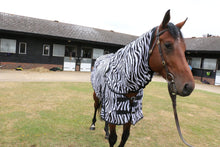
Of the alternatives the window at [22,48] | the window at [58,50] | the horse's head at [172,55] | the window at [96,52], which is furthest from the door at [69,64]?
the horse's head at [172,55]

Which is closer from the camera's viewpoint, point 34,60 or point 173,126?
point 173,126

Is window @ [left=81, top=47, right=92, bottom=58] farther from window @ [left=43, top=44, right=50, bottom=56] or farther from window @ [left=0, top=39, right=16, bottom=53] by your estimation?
window @ [left=0, top=39, right=16, bottom=53]

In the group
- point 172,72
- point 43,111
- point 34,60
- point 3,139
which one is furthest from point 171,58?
point 34,60

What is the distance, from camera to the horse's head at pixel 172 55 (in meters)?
1.34

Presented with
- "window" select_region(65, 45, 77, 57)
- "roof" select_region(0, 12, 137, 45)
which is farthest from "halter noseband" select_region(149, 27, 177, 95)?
"window" select_region(65, 45, 77, 57)

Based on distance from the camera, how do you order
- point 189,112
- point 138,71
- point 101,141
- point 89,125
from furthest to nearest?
1. point 189,112
2. point 89,125
3. point 101,141
4. point 138,71

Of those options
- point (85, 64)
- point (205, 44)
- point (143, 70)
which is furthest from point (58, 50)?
point (205, 44)

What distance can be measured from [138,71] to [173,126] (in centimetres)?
346

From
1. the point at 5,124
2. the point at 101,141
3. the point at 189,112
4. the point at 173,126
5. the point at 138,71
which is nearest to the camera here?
the point at 138,71

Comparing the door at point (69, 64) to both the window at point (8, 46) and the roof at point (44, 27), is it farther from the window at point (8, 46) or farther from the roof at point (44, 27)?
the window at point (8, 46)

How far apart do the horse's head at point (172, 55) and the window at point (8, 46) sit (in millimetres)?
16692

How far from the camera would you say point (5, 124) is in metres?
3.64

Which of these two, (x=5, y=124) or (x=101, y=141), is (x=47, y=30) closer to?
(x=5, y=124)

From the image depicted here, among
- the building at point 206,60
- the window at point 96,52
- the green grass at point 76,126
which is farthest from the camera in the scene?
the window at point 96,52
